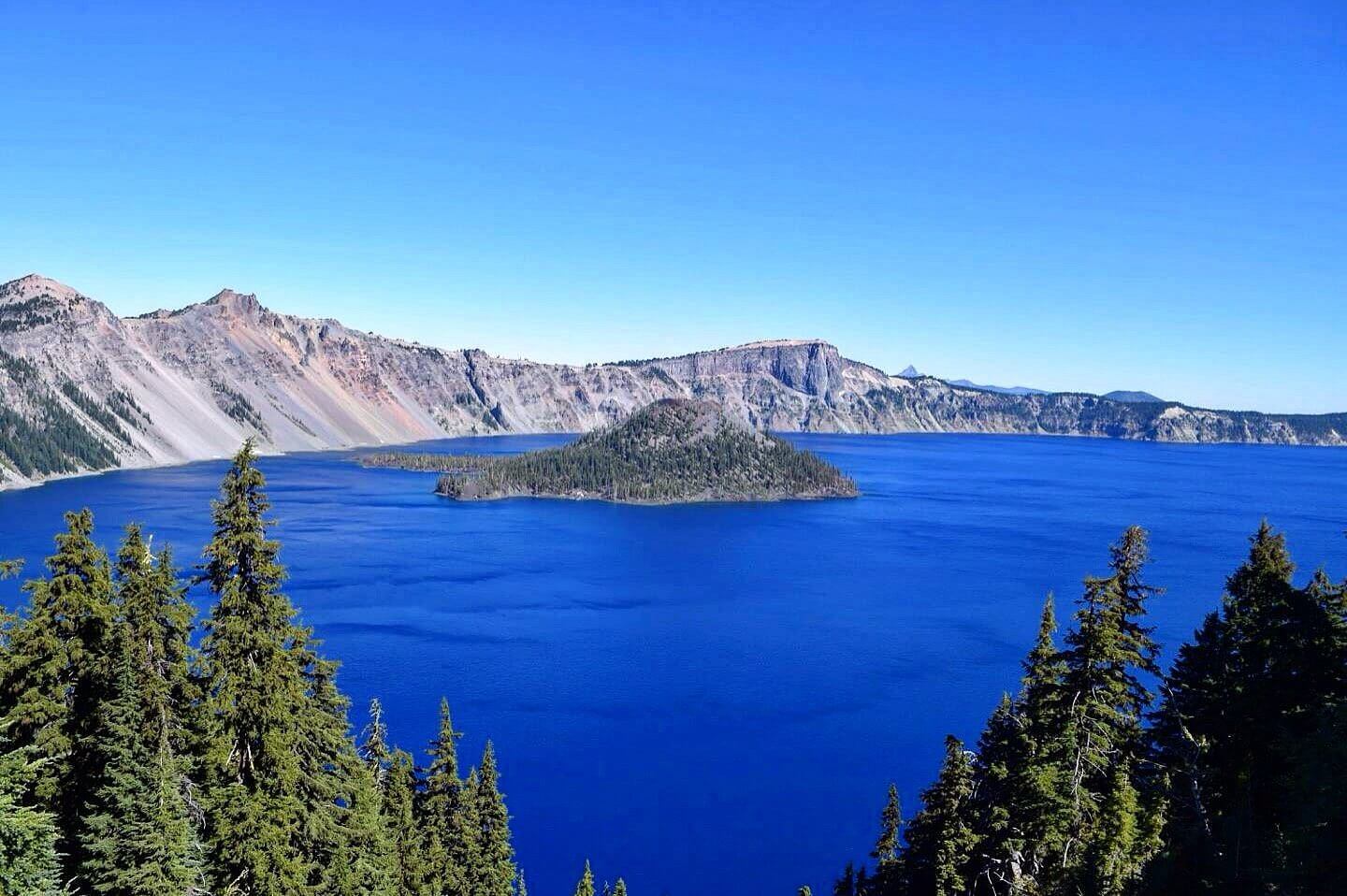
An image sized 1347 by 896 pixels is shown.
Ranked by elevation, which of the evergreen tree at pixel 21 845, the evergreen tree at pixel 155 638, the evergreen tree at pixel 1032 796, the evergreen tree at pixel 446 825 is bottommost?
the evergreen tree at pixel 446 825

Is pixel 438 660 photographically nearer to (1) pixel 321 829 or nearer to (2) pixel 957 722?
(2) pixel 957 722

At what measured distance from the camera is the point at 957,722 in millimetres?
69312

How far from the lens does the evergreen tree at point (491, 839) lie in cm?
3441

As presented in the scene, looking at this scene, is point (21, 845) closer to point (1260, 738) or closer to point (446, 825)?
point (446, 825)

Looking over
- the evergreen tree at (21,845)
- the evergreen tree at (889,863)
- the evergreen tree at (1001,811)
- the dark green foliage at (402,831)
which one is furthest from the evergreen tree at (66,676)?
the evergreen tree at (889,863)

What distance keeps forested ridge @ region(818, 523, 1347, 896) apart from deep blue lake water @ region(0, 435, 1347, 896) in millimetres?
24912

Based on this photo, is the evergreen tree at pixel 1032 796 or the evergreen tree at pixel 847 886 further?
the evergreen tree at pixel 847 886

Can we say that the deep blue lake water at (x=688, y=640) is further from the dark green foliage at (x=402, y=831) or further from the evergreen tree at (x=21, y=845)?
the evergreen tree at (x=21, y=845)

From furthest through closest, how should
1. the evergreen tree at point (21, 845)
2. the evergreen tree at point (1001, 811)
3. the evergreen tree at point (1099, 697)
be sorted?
the evergreen tree at point (1001, 811)
the evergreen tree at point (1099, 697)
the evergreen tree at point (21, 845)

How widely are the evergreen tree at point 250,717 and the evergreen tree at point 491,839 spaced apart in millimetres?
15778

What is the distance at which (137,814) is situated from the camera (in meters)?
18.0

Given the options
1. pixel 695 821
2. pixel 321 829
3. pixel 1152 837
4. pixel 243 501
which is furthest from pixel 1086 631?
pixel 695 821

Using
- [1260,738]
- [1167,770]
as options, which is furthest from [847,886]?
[1260,738]

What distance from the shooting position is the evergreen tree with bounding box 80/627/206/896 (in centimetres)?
1764
